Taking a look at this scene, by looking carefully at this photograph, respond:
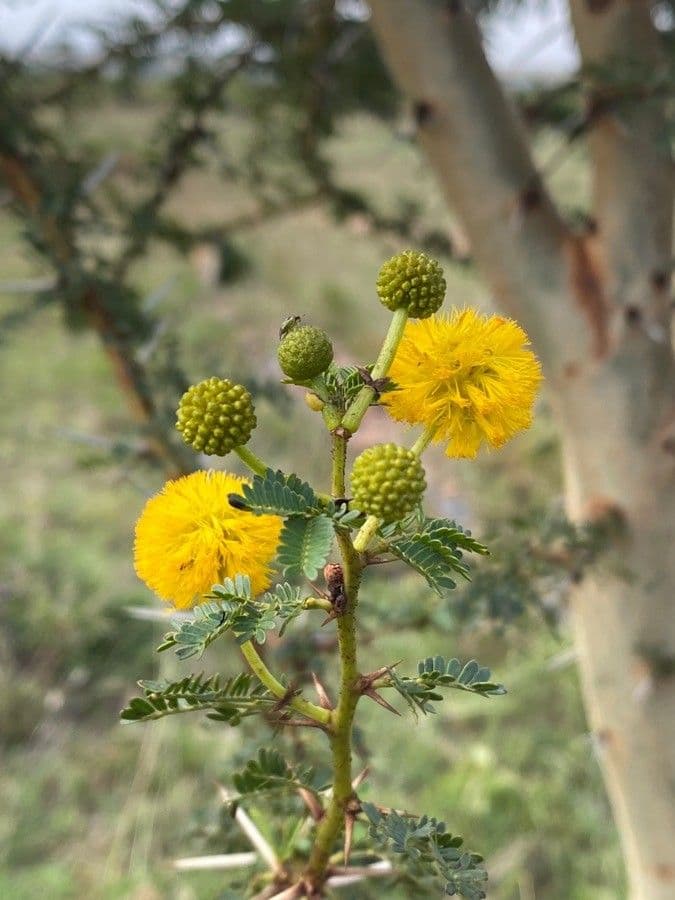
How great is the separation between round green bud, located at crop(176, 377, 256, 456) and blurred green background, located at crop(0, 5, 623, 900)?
0.58 m

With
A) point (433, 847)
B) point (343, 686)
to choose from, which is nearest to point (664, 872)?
point (433, 847)

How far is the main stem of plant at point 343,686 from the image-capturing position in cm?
51

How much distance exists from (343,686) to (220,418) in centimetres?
20

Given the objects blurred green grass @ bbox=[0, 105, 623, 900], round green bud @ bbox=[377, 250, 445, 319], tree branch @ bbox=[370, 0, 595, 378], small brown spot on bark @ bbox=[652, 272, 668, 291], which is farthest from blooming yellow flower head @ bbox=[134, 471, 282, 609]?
small brown spot on bark @ bbox=[652, 272, 668, 291]

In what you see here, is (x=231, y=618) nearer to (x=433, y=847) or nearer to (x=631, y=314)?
(x=433, y=847)

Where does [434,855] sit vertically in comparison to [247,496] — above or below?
below

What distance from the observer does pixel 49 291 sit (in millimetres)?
1352

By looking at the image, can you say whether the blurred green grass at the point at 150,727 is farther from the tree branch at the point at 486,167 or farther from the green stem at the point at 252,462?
the green stem at the point at 252,462

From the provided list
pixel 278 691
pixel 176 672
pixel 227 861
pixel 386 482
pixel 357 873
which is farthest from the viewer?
pixel 176 672

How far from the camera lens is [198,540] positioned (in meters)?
0.57

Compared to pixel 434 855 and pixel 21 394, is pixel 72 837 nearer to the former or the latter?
pixel 434 855

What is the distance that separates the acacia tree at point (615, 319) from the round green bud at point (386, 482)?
1196mm

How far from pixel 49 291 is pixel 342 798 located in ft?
3.38

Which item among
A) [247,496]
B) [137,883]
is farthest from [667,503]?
[137,883]
